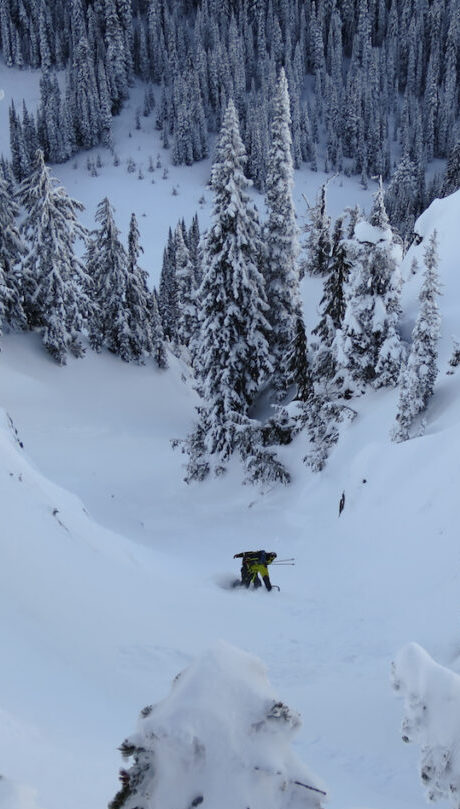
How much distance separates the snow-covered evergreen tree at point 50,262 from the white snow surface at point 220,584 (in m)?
4.35

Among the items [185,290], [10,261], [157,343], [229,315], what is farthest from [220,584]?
[185,290]

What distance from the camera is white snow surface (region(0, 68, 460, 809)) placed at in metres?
5.41

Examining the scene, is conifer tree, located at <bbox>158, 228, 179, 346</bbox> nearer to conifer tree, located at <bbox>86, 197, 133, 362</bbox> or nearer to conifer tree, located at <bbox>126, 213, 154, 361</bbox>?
conifer tree, located at <bbox>126, 213, 154, 361</bbox>

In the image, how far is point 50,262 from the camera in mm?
29828

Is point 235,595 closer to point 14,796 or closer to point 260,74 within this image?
point 14,796

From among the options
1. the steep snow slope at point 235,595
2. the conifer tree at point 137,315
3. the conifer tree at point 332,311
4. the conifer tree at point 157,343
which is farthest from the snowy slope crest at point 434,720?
the conifer tree at point 157,343

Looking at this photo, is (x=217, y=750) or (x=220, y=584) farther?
(x=220, y=584)

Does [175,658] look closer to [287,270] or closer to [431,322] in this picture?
[431,322]

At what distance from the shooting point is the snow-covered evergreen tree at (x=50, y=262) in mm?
29812

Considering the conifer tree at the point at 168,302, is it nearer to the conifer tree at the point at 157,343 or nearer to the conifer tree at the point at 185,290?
the conifer tree at the point at 185,290

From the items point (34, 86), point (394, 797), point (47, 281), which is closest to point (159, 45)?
point (34, 86)

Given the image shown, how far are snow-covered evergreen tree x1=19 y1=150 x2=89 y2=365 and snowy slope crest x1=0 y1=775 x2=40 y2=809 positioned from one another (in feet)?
97.0

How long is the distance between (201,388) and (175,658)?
1659cm

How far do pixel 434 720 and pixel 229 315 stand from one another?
19.0m
